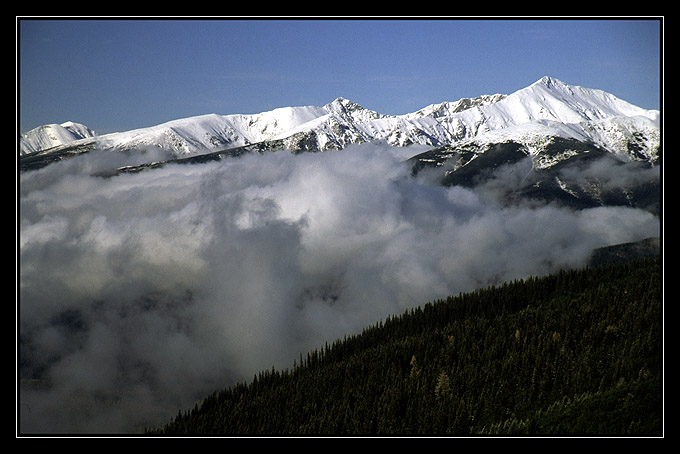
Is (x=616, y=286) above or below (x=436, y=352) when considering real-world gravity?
above

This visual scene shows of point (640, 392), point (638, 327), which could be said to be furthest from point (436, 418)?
point (638, 327)

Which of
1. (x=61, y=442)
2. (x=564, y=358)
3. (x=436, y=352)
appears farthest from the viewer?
(x=436, y=352)

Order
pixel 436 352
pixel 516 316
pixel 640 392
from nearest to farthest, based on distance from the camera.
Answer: pixel 640 392
pixel 436 352
pixel 516 316
